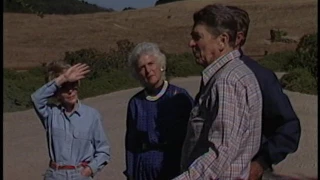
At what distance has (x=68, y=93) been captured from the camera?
5.71 m

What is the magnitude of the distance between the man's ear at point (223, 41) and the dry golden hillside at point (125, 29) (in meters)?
29.2

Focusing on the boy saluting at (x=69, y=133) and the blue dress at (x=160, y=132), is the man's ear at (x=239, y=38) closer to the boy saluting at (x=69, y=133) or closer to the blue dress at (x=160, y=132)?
the blue dress at (x=160, y=132)

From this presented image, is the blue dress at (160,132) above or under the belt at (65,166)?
above

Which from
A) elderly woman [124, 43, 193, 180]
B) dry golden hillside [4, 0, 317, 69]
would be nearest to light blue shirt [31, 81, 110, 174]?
elderly woman [124, 43, 193, 180]

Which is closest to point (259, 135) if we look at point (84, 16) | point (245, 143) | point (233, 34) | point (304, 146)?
point (245, 143)

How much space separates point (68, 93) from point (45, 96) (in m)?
0.13

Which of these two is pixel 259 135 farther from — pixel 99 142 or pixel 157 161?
pixel 99 142

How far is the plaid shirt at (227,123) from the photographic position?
13.1ft

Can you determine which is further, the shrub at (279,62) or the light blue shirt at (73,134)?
the shrub at (279,62)

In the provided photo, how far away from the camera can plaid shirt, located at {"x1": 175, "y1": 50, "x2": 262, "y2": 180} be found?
3996 millimetres

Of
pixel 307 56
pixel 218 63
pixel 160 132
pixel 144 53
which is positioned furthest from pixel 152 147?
pixel 307 56

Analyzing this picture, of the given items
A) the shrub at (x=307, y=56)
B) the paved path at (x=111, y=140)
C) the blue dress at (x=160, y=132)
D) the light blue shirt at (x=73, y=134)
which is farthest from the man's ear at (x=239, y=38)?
the shrub at (x=307, y=56)

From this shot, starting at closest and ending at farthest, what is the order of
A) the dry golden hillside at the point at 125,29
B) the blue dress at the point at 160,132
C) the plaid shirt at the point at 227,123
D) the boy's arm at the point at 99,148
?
1. the plaid shirt at the point at 227,123
2. the blue dress at the point at 160,132
3. the boy's arm at the point at 99,148
4. the dry golden hillside at the point at 125,29

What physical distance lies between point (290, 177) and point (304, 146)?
2775 mm
